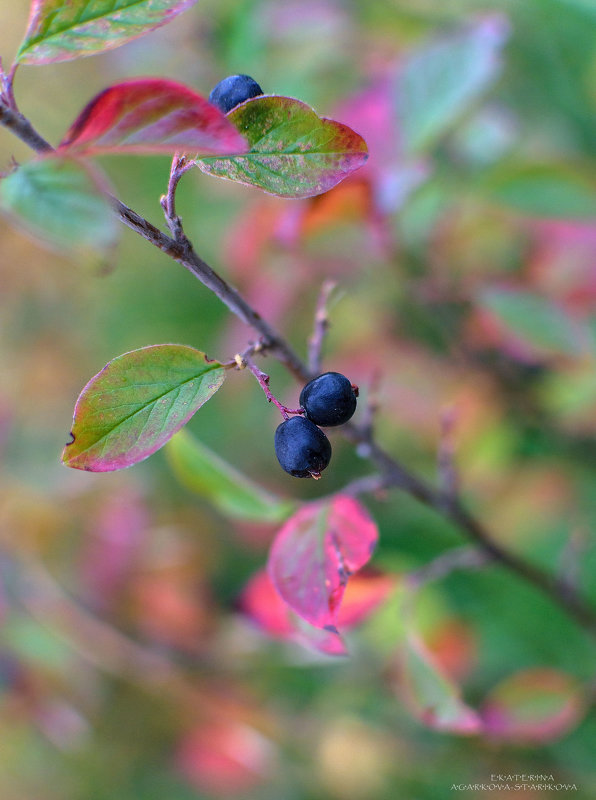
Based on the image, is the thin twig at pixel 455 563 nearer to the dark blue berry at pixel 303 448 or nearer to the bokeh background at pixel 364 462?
the bokeh background at pixel 364 462

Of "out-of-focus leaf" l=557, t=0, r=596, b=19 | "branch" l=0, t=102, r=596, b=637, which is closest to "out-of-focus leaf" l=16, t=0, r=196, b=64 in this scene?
"branch" l=0, t=102, r=596, b=637

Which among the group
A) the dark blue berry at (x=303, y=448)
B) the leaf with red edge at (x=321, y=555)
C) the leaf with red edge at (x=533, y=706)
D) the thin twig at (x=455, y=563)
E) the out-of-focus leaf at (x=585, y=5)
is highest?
the dark blue berry at (x=303, y=448)

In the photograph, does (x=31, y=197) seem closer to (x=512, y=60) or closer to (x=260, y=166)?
(x=260, y=166)

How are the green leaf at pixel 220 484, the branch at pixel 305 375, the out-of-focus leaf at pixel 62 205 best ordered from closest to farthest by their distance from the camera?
the out-of-focus leaf at pixel 62 205 < the branch at pixel 305 375 < the green leaf at pixel 220 484

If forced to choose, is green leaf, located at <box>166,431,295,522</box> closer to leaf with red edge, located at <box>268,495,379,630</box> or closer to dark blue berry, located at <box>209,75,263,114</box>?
leaf with red edge, located at <box>268,495,379,630</box>

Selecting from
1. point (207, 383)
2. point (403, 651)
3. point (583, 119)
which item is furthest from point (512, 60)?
point (207, 383)

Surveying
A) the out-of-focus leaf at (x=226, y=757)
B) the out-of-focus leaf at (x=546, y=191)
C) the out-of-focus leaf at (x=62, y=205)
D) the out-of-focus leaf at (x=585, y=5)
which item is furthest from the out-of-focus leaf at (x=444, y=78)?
the out-of-focus leaf at (x=226, y=757)

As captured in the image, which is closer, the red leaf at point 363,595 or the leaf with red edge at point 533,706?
the red leaf at point 363,595
